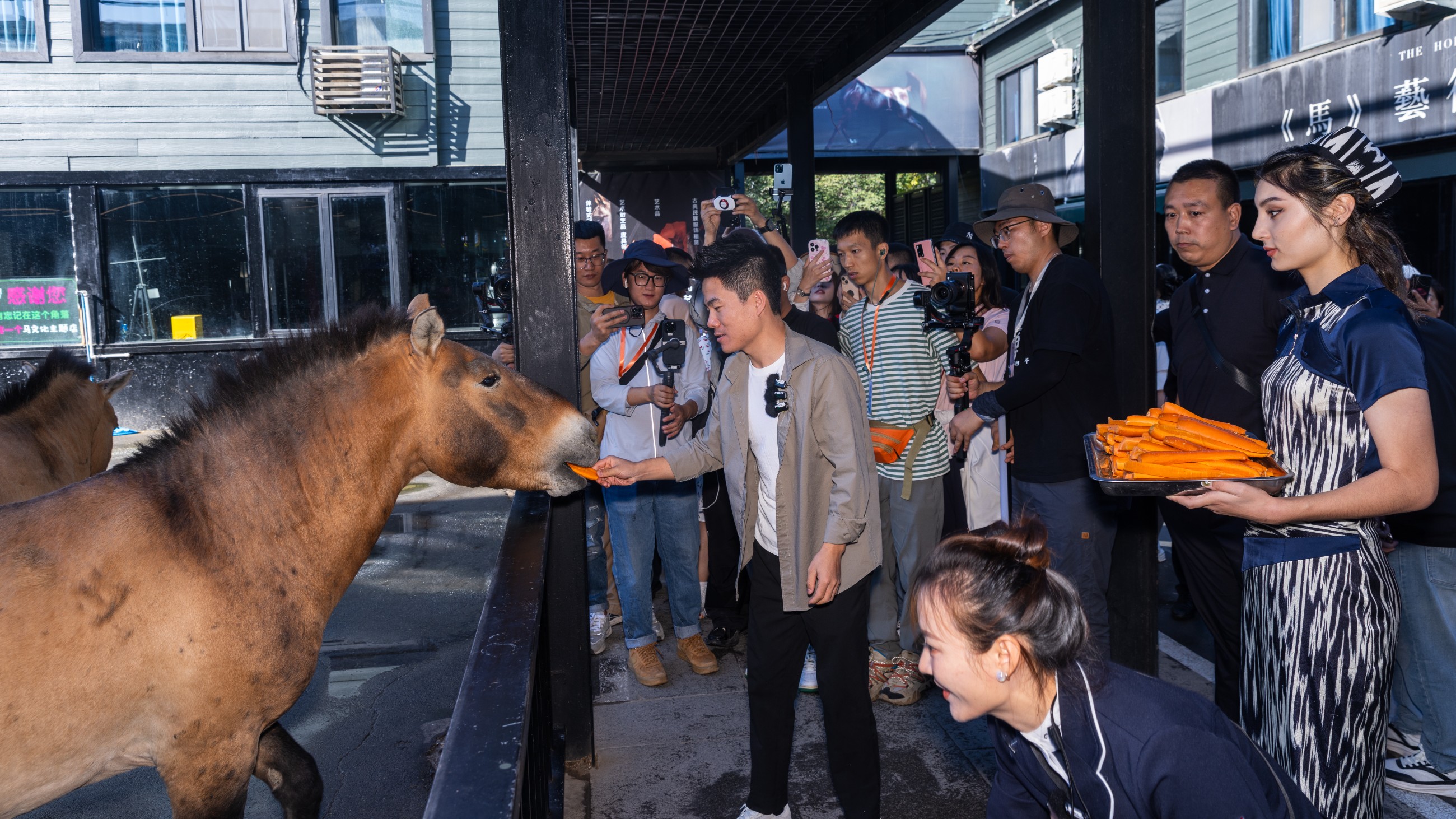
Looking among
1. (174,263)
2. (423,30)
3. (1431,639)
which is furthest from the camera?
(423,30)

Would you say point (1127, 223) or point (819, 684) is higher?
point (1127, 223)

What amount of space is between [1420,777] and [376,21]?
14.8 m

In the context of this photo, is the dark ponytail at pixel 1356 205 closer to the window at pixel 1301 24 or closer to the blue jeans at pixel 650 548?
the blue jeans at pixel 650 548

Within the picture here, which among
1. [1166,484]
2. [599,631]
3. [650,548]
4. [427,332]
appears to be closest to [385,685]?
[599,631]

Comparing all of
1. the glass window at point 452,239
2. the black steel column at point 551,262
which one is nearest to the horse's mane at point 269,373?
the black steel column at point 551,262

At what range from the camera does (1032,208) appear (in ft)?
13.2

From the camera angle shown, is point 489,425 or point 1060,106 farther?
point 1060,106

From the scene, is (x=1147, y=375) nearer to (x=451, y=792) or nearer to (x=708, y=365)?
(x=708, y=365)

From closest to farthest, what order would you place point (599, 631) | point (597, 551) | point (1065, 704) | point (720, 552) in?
point (1065, 704) < point (599, 631) < point (720, 552) < point (597, 551)

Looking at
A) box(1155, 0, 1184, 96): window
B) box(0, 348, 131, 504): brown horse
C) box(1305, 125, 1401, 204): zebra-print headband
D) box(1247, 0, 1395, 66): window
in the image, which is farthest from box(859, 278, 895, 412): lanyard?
box(1155, 0, 1184, 96): window

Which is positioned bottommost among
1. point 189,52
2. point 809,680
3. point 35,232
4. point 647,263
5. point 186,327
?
point 809,680

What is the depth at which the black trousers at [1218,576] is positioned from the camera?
3.62 m

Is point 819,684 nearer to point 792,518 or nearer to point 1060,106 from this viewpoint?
point 792,518

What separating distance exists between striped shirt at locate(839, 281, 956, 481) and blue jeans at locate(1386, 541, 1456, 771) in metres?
1.88
